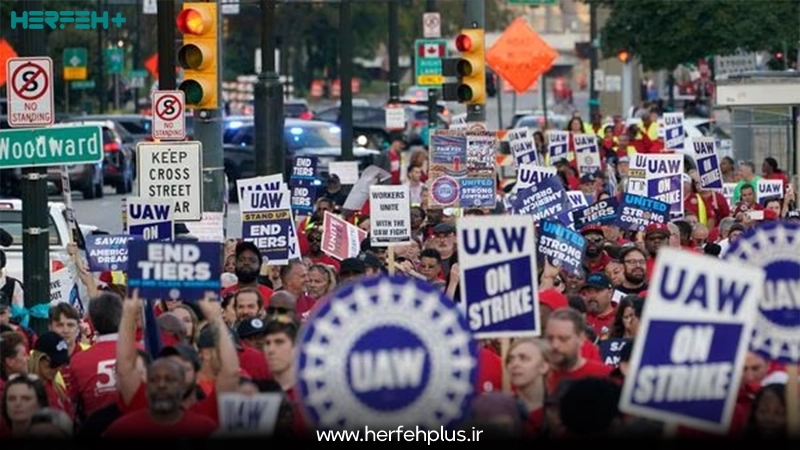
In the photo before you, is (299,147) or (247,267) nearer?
(247,267)

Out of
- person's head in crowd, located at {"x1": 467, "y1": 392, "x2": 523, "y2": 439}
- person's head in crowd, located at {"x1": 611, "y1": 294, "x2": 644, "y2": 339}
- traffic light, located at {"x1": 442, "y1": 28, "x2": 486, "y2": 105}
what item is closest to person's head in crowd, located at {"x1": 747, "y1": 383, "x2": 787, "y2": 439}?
person's head in crowd, located at {"x1": 467, "y1": 392, "x2": 523, "y2": 439}

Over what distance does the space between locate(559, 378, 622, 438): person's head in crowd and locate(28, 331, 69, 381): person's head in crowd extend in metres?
3.81

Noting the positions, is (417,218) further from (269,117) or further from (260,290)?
(260,290)

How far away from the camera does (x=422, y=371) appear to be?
866cm

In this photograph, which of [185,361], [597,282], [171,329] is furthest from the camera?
[597,282]

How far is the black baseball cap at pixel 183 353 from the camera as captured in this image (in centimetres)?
1069

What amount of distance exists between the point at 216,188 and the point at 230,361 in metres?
10.2

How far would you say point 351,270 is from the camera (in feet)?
50.9

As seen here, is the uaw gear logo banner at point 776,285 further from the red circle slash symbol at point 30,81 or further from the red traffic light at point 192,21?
the red traffic light at point 192,21

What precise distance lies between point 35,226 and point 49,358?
3.23 m

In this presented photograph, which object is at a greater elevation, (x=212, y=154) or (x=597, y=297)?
(x=212, y=154)

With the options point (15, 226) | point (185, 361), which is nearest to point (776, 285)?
point (185, 361)

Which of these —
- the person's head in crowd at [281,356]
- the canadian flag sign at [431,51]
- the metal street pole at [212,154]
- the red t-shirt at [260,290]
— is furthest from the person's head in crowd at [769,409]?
the canadian flag sign at [431,51]

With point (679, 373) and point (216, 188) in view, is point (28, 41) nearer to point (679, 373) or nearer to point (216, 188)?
point (216, 188)
